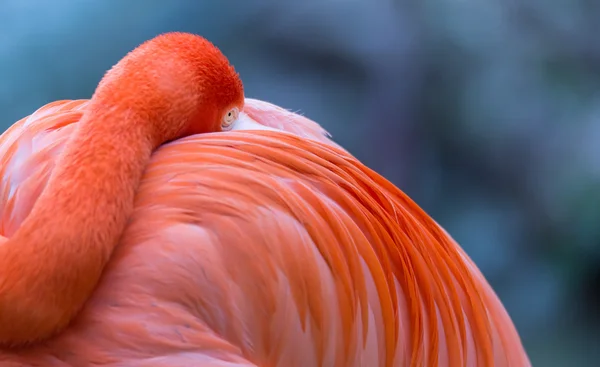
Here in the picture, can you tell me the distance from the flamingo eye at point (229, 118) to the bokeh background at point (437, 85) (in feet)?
1.61

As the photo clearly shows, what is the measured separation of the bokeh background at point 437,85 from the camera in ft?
Answer: 3.76

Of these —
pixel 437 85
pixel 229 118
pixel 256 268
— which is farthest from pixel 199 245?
pixel 437 85

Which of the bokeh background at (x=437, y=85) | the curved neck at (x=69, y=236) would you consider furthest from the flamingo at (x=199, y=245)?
the bokeh background at (x=437, y=85)

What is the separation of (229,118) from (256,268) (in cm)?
21

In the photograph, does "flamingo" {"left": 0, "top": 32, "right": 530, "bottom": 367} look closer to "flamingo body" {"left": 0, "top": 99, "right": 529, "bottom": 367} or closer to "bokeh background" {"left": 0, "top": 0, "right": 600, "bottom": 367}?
"flamingo body" {"left": 0, "top": 99, "right": 529, "bottom": 367}

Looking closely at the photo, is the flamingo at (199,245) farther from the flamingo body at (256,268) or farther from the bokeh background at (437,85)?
the bokeh background at (437,85)

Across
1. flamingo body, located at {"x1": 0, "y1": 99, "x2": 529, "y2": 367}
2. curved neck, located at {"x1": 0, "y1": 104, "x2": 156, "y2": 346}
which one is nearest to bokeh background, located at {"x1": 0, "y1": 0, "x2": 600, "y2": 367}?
flamingo body, located at {"x1": 0, "y1": 99, "x2": 529, "y2": 367}

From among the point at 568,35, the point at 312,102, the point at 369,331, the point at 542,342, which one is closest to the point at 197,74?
the point at 369,331

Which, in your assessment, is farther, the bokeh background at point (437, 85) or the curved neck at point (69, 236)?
the bokeh background at point (437, 85)

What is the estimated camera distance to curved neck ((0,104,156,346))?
0.49 m

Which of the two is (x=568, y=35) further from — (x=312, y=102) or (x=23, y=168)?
(x=23, y=168)

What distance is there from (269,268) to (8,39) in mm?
806

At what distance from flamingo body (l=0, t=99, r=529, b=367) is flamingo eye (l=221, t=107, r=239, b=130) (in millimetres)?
33

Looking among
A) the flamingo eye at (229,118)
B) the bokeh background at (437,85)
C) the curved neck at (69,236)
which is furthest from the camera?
the bokeh background at (437,85)
